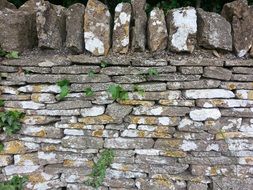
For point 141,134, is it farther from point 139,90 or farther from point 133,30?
point 133,30

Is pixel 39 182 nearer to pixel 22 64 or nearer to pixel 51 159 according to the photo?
pixel 51 159

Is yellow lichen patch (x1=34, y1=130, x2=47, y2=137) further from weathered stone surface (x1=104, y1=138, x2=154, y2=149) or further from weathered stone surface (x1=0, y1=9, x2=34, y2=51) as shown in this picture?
weathered stone surface (x1=0, y1=9, x2=34, y2=51)

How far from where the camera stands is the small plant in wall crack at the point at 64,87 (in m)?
3.05

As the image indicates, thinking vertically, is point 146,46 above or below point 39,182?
above

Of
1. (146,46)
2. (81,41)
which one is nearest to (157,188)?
(146,46)

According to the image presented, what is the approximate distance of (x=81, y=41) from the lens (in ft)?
10.1

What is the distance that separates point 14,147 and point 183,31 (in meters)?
1.84

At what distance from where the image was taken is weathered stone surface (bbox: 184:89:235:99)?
3.04m

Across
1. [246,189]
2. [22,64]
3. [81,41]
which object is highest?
[81,41]

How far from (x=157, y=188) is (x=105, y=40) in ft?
4.67

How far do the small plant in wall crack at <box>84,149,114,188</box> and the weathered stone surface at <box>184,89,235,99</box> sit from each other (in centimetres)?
87

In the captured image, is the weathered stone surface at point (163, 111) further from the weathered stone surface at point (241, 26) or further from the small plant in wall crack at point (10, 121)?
the small plant in wall crack at point (10, 121)

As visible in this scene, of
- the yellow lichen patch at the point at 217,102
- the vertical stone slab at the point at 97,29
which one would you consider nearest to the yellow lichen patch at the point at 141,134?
the yellow lichen patch at the point at 217,102

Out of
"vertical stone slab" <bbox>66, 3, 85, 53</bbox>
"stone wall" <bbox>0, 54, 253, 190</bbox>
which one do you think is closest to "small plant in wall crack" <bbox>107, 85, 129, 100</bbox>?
"stone wall" <bbox>0, 54, 253, 190</bbox>
